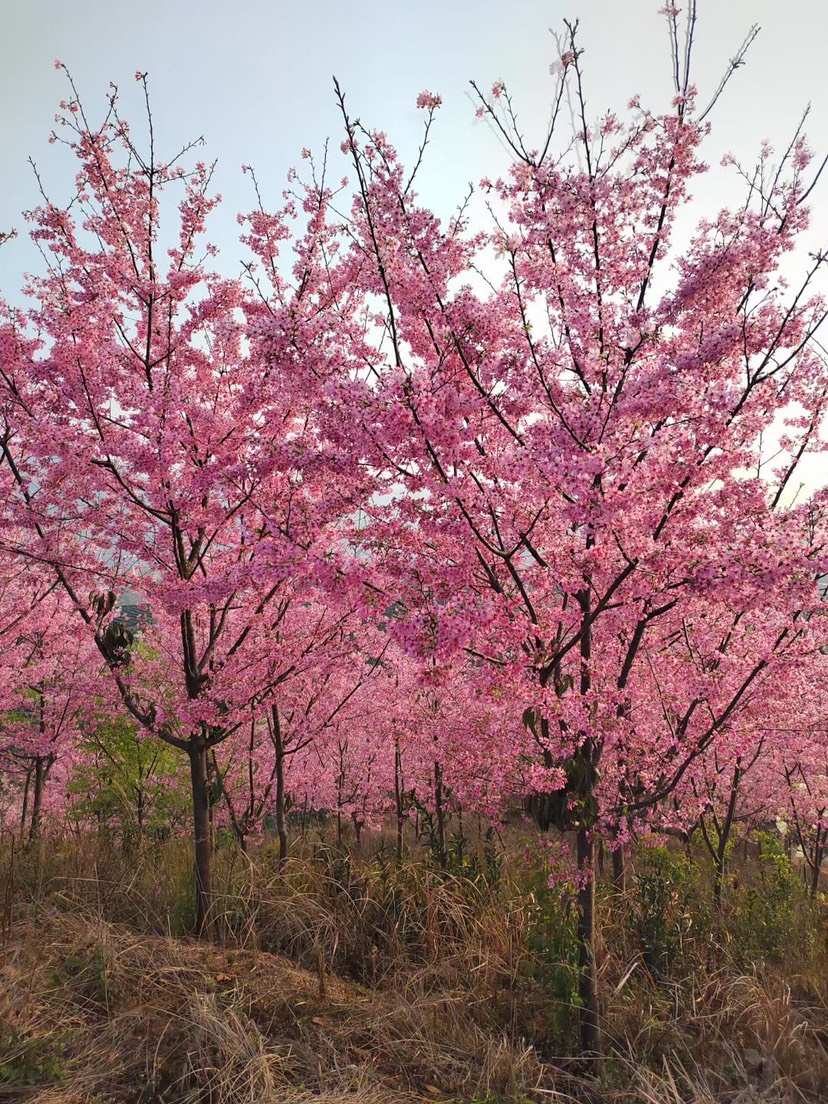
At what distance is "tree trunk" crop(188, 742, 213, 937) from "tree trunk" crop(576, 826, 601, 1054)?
11.4ft

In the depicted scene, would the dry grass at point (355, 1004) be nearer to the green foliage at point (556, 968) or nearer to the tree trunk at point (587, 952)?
the green foliage at point (556, 968)

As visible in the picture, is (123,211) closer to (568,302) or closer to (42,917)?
(568,302)

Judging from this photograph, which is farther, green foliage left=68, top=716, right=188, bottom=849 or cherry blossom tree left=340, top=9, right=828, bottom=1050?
green foliage left=68, top=716, right=188, bottom=849

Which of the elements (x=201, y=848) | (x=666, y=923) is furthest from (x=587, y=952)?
(x=201, y=848)

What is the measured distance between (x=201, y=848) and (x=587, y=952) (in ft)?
12.0

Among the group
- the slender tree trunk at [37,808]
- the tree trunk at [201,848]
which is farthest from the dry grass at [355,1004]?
the slender tree trunk at [37,808]

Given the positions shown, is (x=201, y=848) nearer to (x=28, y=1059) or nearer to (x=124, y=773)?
(x=28, y=1059)

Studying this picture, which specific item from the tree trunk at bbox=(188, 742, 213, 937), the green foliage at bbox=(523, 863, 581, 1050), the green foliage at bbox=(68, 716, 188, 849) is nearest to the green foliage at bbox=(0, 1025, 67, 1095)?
the tree trunk at bbox=(188, 742, 213, 937)

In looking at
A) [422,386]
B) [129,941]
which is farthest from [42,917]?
[422,386]

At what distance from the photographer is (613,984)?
5.21 metres

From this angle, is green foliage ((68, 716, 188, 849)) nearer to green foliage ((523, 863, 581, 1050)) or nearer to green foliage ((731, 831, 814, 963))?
green foliage ((523, 863, 581, 1050))

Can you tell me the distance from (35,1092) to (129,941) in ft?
6.45

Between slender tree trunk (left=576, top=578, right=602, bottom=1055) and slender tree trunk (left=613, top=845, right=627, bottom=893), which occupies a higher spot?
slender tree trunk (left=576, top=578, right=602, bottom=1055)

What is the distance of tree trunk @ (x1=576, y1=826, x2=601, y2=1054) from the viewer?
415 centimetres
